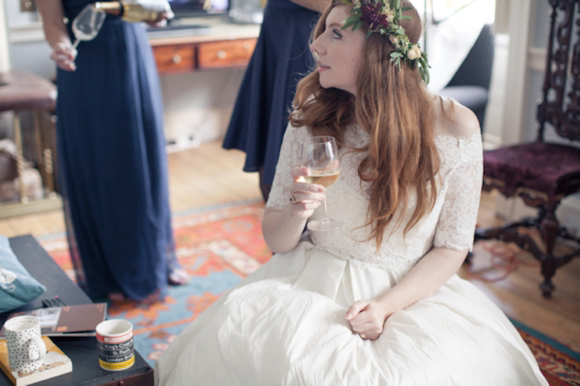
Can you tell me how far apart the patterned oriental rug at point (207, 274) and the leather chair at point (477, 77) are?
50.7 inches

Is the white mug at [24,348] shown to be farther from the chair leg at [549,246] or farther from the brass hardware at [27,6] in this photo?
the brass hardware at [27,6]

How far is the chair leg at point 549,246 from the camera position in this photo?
2416mm

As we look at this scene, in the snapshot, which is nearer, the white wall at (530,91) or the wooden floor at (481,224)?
the wooden floor at (481,224)

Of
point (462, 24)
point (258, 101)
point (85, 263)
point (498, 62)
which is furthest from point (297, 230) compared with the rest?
point (498, 62)

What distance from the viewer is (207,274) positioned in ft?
8.90

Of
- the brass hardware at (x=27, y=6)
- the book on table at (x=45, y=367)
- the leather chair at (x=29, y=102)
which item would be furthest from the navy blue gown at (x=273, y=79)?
the brass hardware at (x=27, y=6)

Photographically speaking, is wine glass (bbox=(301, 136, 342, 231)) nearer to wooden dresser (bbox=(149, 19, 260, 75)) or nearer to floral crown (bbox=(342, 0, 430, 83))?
floral crown (bbox=(342, 0, 430, 83))

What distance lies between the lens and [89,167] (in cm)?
234

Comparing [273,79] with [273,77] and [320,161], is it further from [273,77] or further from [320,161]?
[320,161]

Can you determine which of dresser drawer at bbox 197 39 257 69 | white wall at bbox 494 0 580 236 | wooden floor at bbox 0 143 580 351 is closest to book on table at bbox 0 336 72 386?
wooden floor at bbox 0 143 580 351

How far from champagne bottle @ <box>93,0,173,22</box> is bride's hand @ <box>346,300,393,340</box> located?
135 cm

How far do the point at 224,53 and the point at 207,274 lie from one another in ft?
5.76

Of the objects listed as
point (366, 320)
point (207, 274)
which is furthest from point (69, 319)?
point (207, 274)

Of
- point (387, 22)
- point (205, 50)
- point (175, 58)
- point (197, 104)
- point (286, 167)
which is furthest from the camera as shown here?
point (197, 104)
